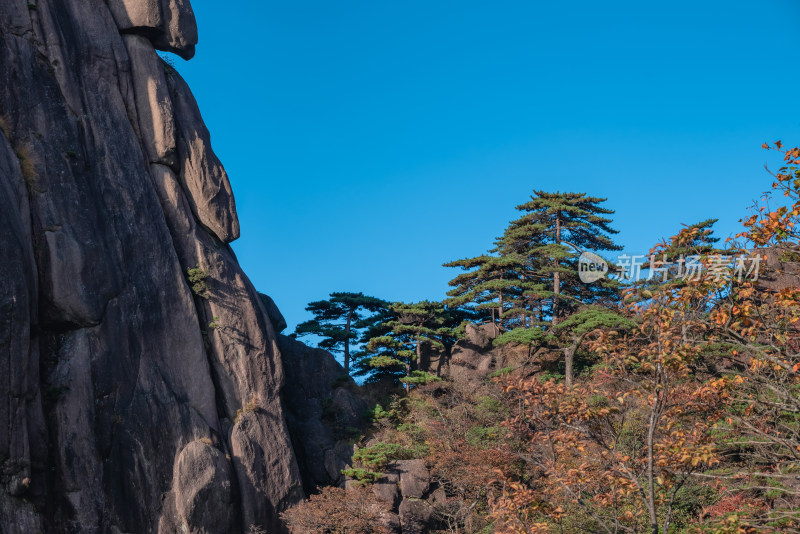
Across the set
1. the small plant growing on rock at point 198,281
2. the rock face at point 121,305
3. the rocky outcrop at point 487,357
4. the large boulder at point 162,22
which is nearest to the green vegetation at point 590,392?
the rocky outcrop at point 487,357

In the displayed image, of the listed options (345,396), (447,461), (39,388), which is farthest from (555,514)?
(345,396)

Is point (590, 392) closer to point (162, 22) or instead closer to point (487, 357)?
point (487, 357)

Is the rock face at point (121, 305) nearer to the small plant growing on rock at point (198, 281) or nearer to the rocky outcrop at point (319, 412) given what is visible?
the small plant growing on rock at point (198, 281)

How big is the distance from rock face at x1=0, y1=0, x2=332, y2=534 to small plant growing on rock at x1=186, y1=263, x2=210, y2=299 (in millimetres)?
70

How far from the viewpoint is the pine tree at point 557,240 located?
3331 cm

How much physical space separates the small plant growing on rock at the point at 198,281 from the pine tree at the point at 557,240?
1534 centimetres

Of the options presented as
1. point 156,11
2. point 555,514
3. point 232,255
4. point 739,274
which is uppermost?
point 156,11

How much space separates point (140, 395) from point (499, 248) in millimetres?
20931

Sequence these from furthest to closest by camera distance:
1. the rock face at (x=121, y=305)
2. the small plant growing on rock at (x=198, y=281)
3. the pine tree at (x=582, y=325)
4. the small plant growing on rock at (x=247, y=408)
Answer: the pine tree at (x=582, y=325) < the small plant growing on rock at (x=198, y=281) < the small plant growing on rock at (x=247, y=408) < the rock face at (x=121, y=305)

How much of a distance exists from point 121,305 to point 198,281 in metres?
3.54

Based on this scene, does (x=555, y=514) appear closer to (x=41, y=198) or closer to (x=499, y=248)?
(x=41, y=198)

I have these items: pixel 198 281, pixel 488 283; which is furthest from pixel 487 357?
pixel 198 281

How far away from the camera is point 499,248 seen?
37062 mm

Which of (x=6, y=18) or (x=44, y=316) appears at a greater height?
(x=6, y=18)
